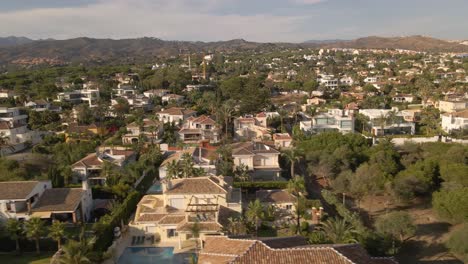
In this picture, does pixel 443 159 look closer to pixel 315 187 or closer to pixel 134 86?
pixel 315 187

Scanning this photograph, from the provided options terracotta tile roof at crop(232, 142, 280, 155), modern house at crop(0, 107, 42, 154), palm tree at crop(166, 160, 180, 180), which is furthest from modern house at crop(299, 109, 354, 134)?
modern house at crop(0, 107, 42, 154)

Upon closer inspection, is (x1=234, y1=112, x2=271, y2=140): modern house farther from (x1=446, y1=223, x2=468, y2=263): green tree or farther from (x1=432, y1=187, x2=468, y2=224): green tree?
(x1=446, y1=223, x2=468, y2=263): green tree

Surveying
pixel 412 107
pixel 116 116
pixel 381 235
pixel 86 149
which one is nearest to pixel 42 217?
pixel 86 149

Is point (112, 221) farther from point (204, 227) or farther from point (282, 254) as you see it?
point (282, 254)

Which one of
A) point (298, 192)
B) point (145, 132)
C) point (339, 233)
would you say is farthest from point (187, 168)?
point (145, 132)

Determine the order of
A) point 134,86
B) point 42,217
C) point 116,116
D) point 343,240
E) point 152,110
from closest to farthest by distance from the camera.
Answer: point 343,240 → point 42,217 → point 116,116 → point 152,110 → point 134,86
